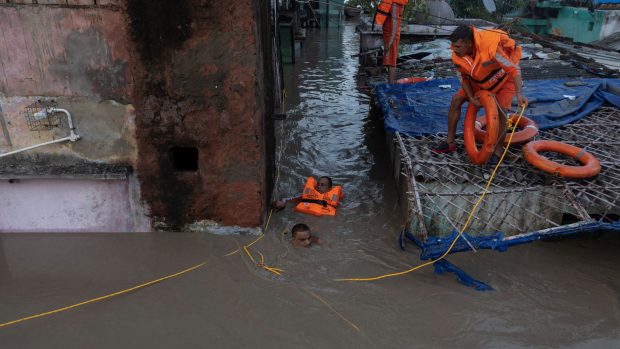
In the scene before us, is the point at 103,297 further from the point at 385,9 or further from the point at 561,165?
the point at 385,9

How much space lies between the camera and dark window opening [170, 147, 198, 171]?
16.8ft

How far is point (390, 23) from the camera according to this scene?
30.6 ft

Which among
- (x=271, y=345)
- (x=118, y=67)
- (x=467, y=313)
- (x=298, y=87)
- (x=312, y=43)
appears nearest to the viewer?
(x=271, y=345)

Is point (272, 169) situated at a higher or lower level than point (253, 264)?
higher

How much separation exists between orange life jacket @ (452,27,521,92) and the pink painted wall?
165 inches

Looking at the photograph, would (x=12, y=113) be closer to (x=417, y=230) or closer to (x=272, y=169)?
(x=272, y=169)

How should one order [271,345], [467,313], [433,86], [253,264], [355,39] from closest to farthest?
[271,345], [467,313], [253,264], [433,86], [355,39]

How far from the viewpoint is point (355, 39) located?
22703mm

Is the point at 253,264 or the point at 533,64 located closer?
the point at 253,264

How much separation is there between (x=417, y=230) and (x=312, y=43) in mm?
17265

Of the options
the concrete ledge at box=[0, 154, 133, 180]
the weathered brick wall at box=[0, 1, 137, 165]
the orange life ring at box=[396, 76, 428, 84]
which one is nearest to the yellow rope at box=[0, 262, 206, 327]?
the concrete ledge at box=[0, 154, 133, 180]

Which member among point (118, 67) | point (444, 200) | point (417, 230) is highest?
point (118, 67)

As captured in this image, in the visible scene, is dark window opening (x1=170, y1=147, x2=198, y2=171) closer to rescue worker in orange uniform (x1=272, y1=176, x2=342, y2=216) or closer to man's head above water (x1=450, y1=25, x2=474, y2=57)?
rescue worker in orange uniform (x1=272, y1=176, x2=342, y2=216)

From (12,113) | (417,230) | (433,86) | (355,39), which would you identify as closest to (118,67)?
(12,113)
